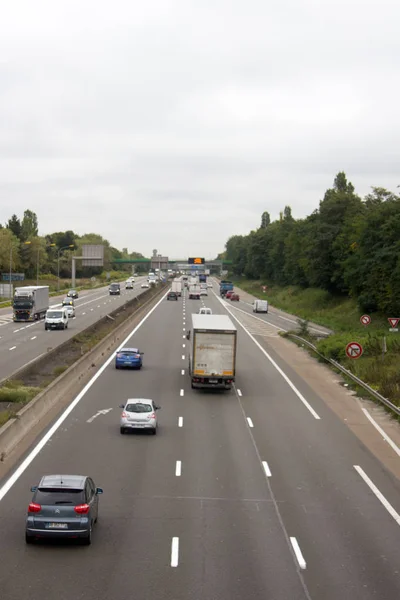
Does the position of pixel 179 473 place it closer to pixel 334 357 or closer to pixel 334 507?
pixel 334 507

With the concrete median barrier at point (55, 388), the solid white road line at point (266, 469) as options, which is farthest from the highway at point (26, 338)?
the solid white road line at point (266, 469)

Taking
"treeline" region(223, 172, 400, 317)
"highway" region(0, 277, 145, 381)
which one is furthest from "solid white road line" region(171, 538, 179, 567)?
"treeline" region(223, 172, 400, 317)

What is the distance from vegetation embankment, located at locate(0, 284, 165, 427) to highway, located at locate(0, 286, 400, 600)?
6.24 feet

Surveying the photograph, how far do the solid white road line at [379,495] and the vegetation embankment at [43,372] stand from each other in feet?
38.8

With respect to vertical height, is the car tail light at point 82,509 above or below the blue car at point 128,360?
above

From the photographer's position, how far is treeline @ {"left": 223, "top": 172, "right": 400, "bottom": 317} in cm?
6975

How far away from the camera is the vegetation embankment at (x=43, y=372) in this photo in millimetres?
29906

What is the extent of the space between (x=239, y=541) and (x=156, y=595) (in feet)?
11.6

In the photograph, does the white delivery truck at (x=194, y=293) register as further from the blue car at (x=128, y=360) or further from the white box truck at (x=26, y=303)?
the blue car at (x=128, y=360)

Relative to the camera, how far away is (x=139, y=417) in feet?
89.8

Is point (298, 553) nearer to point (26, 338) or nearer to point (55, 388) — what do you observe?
point (55, 388)

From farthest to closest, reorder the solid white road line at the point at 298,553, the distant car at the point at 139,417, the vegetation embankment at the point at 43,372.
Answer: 1. the vegetation embankment at the point at 43,372
2. the distant car at the point at 139,417
3. the solid white road line at the point at 298,553

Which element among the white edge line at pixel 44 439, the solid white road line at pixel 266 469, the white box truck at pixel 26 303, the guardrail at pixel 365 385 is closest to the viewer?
the white edge line at pixel 44 439

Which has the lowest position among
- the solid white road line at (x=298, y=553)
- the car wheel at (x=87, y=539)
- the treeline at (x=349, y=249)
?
the solid white road line at (x=298, y=553)
